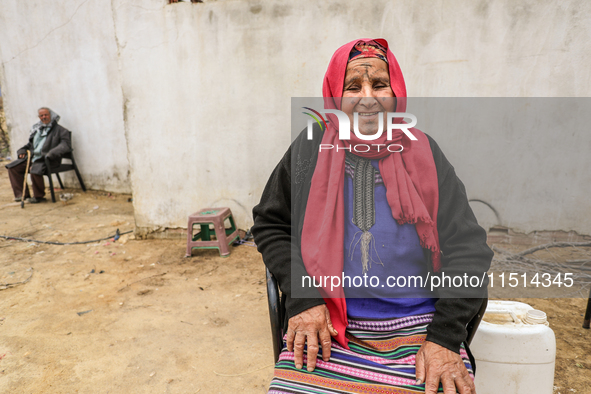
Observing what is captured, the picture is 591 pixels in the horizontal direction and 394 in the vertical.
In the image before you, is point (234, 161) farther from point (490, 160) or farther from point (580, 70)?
point (580, 70)

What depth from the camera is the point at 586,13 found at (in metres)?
3.32

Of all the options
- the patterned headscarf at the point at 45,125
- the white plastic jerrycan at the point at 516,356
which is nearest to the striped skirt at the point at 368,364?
the white plastic jerrycan at the point at 516,356

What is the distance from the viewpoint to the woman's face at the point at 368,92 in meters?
1.41

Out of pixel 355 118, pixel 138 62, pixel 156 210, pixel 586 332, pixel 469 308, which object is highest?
pixel 138 62

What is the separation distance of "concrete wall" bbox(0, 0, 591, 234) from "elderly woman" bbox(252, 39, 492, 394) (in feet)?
8.00

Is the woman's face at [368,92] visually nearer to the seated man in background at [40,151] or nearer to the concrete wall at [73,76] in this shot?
the concrete wall at [73,76]

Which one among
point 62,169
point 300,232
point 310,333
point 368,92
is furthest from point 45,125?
point 310,333

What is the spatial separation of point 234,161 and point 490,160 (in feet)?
9.01

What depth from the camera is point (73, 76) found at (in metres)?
7.20

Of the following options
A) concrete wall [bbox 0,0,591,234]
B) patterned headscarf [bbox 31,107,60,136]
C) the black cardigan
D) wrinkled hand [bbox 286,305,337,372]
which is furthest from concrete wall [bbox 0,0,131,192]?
wrinkled hand [bbox 286,305,337,372]

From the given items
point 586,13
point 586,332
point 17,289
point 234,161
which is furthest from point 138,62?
point 586,332

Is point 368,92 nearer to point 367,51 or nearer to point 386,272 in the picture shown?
point 367,51

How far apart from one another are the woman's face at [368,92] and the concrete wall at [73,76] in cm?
667

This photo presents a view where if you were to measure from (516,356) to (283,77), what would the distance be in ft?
10.6
